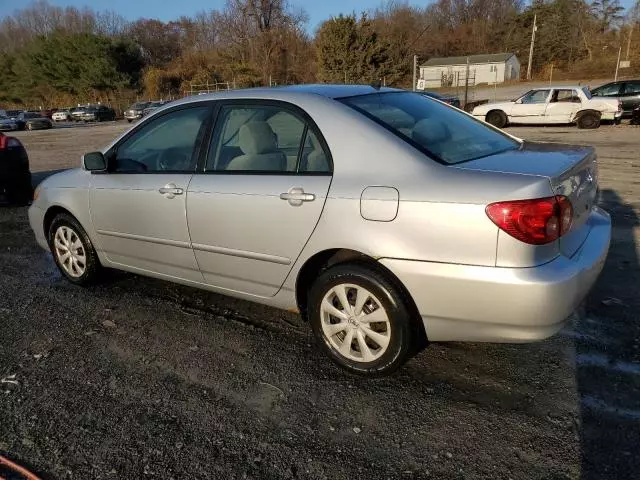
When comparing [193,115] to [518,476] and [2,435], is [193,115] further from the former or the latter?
[518,476]

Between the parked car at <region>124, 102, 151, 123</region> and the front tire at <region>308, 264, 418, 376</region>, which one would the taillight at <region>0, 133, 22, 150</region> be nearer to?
the front tire at <region>308, 264, 418, 376</region>

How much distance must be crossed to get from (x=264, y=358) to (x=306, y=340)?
35 cm

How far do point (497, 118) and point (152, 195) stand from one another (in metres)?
17.6

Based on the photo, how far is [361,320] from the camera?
2.90 metres

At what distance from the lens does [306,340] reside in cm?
350

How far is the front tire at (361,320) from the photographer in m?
2.75

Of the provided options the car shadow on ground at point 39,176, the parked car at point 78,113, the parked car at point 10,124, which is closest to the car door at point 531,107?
the car shadow on ground at point 39,176

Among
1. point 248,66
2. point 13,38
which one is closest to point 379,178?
point 248,66

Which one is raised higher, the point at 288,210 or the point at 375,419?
the point at 288,210

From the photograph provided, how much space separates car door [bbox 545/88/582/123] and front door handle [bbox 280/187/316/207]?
17576 mm

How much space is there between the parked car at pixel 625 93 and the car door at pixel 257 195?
19132mm

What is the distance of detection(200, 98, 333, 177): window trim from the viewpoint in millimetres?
2977

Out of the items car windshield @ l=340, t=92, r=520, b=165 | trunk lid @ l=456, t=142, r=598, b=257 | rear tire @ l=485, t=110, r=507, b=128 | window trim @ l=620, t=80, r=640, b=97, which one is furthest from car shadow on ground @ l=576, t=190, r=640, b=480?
window trim @ l=620, t=80, r=640, b=97

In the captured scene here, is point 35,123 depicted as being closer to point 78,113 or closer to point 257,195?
point 78,113
